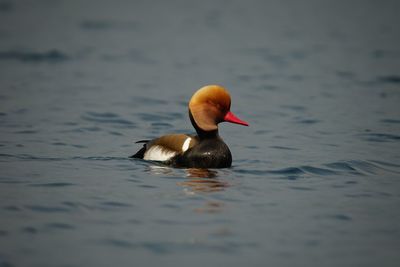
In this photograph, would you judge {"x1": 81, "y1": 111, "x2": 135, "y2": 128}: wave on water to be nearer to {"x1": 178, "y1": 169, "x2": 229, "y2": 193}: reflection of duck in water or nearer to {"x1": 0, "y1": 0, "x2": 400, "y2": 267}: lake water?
{"x1": 0, "y1": 0, "x2": 400, "y2": 267}: lake water

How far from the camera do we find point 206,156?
30.3 feet

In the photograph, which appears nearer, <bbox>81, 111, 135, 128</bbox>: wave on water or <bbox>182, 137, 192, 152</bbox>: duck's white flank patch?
<bbox>182, 137, 192, 152</bbox>: duck's white flank patch

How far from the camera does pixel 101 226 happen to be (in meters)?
7.10

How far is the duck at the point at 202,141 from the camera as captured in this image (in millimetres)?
9266

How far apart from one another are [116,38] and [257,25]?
5.90m

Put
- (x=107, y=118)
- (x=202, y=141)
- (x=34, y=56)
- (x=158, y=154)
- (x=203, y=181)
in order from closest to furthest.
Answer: (x=203, y=181) → (x=202, y=141) → (x=158, y=154) → (x=107, y=118) → (x=34, y=56)

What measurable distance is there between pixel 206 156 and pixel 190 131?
3334 mm

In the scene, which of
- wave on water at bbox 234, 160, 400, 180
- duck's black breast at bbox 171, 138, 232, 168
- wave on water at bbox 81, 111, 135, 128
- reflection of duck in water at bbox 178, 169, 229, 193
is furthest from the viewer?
wave on water at bbox 81, 111, 135, 128

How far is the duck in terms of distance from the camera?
9.27 meters

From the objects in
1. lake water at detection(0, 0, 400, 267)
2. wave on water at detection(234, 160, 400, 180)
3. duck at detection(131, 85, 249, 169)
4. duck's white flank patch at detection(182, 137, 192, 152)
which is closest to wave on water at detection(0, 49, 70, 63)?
lake water at detection(0, 0, 400, 267)

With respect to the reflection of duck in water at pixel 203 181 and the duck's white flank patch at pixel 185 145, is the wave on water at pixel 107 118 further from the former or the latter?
the reflection of duck in water at pixel 203 181

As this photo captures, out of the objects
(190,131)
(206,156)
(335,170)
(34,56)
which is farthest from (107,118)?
(34,56)

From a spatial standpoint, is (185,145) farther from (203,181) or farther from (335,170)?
(335,170)

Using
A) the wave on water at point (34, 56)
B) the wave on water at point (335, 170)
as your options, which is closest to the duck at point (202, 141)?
the wave on water at point (335, 170)
